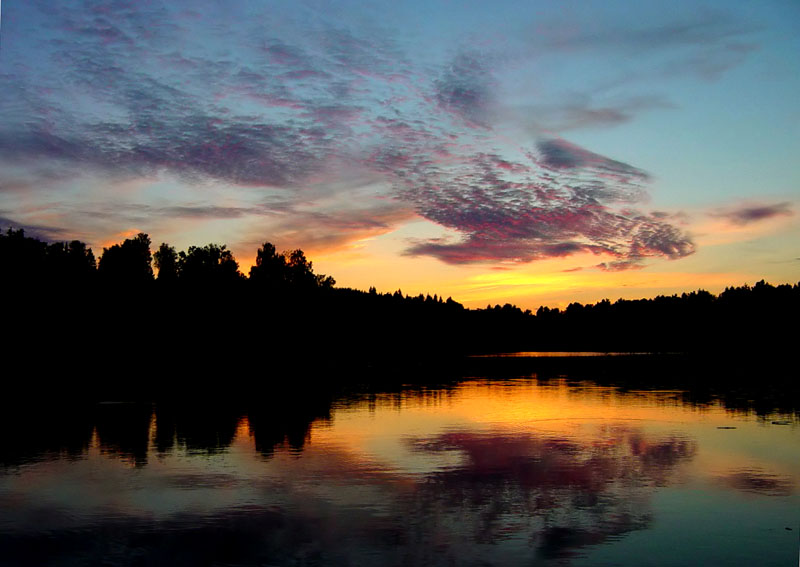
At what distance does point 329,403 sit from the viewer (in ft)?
142

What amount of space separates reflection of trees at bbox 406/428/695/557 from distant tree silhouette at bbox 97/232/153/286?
11496 centimetres

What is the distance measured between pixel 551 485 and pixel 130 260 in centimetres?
14125

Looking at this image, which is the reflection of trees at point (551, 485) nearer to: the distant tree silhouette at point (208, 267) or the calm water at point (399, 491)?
the calm water at point (399, 491)

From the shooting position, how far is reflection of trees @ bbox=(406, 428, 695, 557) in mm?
15688

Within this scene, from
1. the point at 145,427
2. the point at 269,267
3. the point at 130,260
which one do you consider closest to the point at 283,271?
the point at 269,267

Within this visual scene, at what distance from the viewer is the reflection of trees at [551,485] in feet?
51.5

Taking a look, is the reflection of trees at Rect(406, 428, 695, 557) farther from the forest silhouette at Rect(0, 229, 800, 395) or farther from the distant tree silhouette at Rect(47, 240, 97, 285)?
the distant tree silhouette at Rect(47, 240, 97, 285)

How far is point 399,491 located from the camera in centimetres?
1928

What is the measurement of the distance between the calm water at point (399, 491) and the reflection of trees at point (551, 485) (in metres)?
0.08

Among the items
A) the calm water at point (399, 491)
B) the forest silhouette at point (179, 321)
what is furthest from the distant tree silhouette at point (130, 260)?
the calm water at point (399, 491)

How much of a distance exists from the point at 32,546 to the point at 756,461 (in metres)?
20.9

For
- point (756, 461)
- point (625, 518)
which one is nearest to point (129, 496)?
point (625, 518)

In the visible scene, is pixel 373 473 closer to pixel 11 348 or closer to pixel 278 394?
pixel 278 394

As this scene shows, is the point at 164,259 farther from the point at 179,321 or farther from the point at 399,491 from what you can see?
the point at 399,491
